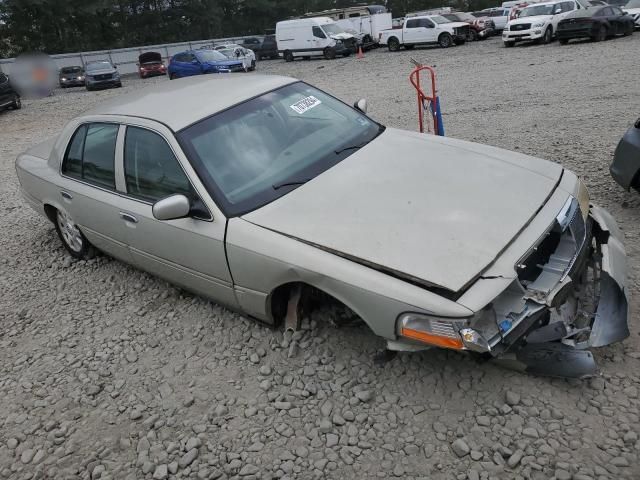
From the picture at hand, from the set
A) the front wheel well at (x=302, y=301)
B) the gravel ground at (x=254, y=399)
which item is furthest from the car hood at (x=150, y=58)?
the front wheel well at (x=302, y=301)

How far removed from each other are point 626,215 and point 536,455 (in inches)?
114

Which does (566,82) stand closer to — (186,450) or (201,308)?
(201,308)

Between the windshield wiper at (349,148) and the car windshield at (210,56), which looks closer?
the windshield wiper at (349,148)

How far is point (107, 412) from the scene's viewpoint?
3.15 meters

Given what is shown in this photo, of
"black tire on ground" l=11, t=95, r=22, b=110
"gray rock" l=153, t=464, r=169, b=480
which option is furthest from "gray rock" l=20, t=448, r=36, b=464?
"black tire on ground" l=11, t=95, r=22, b=110

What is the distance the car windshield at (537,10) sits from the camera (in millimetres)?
21484

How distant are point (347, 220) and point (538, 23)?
69.6 ft

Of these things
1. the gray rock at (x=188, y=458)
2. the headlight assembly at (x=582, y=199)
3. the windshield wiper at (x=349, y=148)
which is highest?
the windshield wiper at (x=349, y=148)

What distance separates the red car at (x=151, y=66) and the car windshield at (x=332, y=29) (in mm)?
10458

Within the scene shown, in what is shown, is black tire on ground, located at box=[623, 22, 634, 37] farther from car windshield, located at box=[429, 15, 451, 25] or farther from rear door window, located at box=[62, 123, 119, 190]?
rear door window, located at box=[62, 123, 119, 190]

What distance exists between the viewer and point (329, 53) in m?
27.5

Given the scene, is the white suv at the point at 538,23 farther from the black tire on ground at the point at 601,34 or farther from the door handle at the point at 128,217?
the door handle at the point at 128,217

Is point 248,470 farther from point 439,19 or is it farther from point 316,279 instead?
point 439,19

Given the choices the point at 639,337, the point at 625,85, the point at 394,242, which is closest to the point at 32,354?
the point at 394,242
